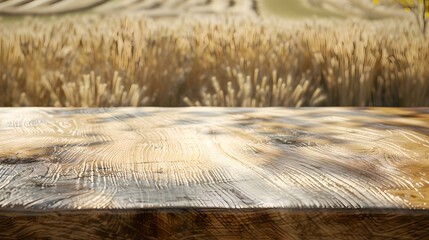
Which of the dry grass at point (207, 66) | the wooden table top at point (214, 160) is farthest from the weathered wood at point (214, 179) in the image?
the dry grass at point (207, 66)

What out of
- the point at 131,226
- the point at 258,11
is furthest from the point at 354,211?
the point at 258,11

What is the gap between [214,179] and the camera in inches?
35.3

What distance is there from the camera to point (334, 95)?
9.32 feet

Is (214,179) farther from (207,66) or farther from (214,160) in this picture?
(207,66)

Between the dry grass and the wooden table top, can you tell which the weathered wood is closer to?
the wooden table top

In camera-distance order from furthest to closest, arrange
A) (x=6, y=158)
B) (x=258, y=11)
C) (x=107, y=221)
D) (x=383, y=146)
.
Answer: (x=258, y=11) < (x=383, y=146) < (x=6, y=158) < (x=107, y=221)

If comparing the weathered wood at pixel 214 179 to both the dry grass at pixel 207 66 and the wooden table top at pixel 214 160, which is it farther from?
the dry grass at pixel 207 66

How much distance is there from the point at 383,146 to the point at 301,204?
1.16 ft

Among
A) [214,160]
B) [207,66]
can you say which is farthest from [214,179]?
[207,66]

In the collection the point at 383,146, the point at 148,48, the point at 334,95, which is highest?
the point at 383,146

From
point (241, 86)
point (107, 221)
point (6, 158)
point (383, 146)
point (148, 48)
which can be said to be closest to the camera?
point (107, 221)

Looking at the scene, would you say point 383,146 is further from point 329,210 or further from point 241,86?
point 241,86

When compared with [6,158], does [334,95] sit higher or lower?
lower

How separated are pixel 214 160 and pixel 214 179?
0.34ft
